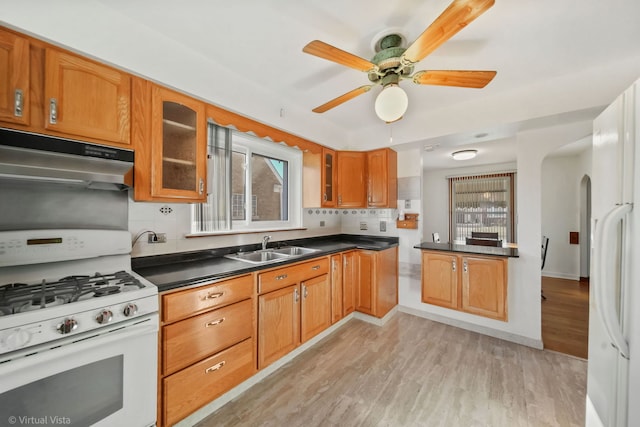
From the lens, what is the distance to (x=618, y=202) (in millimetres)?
1000

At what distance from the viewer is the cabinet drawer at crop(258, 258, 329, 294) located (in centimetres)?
188

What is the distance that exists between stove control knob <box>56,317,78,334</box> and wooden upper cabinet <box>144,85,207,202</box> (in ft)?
2.48

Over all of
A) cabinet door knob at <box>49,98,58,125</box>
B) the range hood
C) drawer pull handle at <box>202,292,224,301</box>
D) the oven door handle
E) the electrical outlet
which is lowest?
the oven door handle

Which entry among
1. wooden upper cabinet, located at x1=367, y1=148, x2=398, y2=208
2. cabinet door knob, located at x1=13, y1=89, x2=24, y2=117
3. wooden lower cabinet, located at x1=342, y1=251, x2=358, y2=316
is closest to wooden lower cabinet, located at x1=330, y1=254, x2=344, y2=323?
wooden lower cabinet, located at x1=342, y1=251, x2=358, y2=316

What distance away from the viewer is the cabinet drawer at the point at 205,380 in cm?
137

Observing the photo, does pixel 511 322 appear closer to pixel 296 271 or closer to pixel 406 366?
pixel 406 366

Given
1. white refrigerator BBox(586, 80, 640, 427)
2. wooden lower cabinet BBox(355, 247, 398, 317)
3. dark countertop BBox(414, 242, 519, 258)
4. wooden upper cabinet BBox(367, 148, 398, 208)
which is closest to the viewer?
white refrigerator BBox(586, 80, 640, 427)

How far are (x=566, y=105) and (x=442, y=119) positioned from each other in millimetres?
943

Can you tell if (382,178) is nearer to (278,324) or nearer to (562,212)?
(278,324)

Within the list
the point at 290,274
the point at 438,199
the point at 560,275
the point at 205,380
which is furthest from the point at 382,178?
the point at 560,275

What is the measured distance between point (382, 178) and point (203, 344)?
2.60 m

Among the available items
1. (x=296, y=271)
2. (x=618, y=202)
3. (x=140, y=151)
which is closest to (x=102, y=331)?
(x=140, y=151)

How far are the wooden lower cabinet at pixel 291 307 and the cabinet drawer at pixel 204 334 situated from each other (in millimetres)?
159

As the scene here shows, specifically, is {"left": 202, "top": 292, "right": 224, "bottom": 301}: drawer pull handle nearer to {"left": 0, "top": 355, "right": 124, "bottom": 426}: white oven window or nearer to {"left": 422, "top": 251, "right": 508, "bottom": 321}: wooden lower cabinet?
{"left": 0, "top": 355, "right": 124, "bottom": 426}: white oven window
